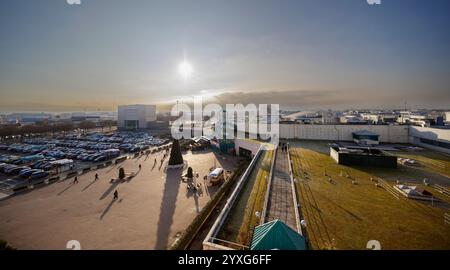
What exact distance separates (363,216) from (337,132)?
27.0 metres

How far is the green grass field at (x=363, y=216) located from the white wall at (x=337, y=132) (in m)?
18.7

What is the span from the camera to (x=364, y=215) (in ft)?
32.6

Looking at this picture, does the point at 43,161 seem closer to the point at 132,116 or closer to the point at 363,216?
the point at 363,216

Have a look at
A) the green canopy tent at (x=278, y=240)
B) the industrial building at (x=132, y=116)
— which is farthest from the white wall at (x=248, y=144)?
the industrial building at (x=132, y=116)

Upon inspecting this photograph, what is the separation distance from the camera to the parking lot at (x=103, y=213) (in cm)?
1163

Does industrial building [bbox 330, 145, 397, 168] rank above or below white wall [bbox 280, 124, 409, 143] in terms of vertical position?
below

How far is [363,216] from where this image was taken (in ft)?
32.3

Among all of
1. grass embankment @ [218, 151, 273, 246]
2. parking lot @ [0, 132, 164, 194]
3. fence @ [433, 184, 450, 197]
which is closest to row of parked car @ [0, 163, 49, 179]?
parking lot @ [0, 132, 164, 194]

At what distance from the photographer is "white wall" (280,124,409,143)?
31.3 meters

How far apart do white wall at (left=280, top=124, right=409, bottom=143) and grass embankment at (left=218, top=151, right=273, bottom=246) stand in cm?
2106

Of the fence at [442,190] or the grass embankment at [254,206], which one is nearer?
the grass embankment at [254,206]

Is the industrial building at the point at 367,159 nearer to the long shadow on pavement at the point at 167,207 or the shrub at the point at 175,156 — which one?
the long shadow on pavement at the point at 167,207

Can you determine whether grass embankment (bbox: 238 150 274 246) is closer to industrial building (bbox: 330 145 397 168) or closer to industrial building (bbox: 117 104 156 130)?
industrial building (bbox: 330 145 397 168)

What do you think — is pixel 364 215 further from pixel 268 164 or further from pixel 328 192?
pixel 268 164
